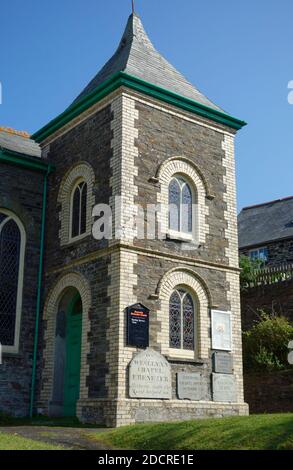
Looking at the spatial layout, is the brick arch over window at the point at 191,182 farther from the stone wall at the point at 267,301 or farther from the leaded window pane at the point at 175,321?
the stone wall at the point at 267,301

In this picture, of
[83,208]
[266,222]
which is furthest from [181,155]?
[266,222]

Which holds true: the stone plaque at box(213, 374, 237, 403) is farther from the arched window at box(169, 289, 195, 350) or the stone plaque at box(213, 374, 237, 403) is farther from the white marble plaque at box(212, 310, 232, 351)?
the arched window at box(169, 289, 195, 350)

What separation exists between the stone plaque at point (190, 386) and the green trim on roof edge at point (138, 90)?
6879 millimetres

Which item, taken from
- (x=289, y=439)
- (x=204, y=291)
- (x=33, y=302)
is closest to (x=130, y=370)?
(x=204, y=291)

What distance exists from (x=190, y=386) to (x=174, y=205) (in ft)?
14.6

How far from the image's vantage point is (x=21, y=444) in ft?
31.3

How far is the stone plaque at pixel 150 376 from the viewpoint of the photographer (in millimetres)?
13516

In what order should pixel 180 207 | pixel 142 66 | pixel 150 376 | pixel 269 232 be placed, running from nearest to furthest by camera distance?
pixel 150 376 → pixel 180 207 → pixel 142 66 → pixel 269 232

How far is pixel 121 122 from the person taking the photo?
15.2 m

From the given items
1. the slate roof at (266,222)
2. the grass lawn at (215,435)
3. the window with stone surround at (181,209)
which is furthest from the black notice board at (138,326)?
the slate roof at (266,222)

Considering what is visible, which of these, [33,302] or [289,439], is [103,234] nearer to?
[33,302]

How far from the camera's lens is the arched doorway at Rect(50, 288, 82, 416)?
50.7 feet

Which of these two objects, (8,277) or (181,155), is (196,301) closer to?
(181,155)

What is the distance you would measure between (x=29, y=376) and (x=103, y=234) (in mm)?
4200
